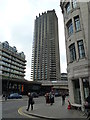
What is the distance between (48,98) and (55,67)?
119 meters

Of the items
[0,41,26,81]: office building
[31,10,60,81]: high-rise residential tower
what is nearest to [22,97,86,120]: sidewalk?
[0,41,26,81]: office building

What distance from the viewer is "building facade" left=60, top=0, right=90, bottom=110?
12.8 meters

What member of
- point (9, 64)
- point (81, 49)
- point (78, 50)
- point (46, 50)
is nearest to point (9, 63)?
point (9, 64)

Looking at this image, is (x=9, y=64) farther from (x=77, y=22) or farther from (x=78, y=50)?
(x=78, y=50)

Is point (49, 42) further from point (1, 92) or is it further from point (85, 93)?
point (85, 93)

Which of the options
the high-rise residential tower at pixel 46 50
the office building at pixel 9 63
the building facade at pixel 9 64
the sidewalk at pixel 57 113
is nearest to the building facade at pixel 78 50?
the sidewalk at pixel 57 113

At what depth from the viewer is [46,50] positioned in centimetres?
14938

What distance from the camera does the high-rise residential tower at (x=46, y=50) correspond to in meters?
138

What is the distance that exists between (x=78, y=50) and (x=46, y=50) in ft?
445

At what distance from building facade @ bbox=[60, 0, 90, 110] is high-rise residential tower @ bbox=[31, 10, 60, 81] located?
393 ft

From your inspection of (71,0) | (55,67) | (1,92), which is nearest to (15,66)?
(1,92)

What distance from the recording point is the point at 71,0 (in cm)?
1571

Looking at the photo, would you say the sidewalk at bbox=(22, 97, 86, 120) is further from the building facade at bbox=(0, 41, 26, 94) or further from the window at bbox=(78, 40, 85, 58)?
the building facade at bbox=(0, 41, 26, 94)

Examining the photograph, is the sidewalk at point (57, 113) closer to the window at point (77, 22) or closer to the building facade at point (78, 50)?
the building facade at point (78, 50)
